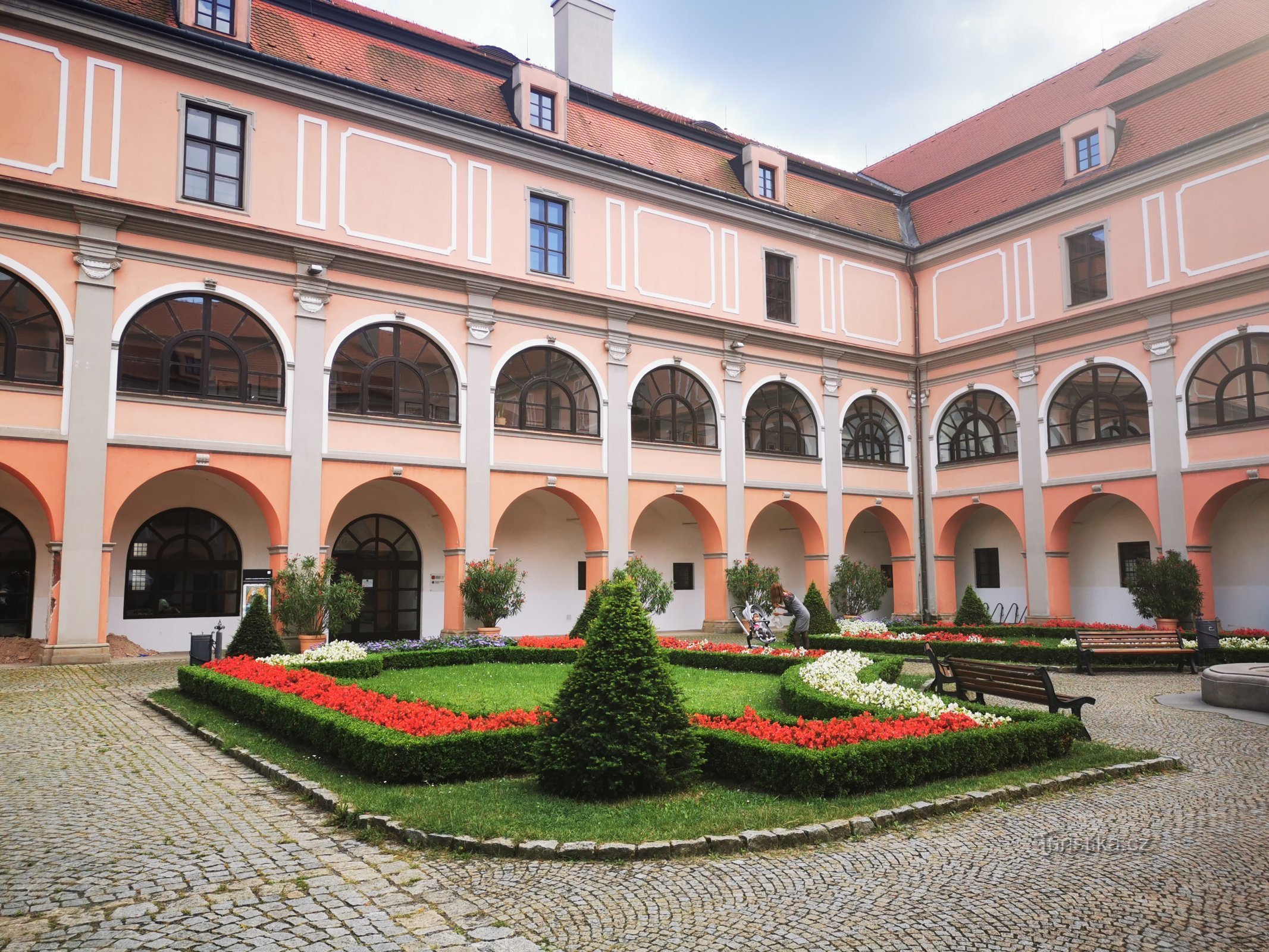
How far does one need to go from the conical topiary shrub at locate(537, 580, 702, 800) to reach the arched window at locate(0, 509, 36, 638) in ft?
49.3

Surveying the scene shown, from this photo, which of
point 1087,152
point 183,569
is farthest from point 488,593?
point 1087,152

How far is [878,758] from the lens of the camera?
6.98 m

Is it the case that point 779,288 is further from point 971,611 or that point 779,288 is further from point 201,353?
point 201,353

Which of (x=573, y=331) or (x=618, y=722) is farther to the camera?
(x=573, y=331)

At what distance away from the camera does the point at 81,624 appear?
16.2 m

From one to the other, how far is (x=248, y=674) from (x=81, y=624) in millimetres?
6524

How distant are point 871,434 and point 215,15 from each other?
66.1 ft

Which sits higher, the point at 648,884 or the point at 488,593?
the point at 488,593

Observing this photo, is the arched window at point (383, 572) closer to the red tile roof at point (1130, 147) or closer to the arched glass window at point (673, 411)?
the arched glass window at point (673, 411)

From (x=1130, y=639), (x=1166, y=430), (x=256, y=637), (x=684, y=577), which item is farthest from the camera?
(x=684, y=577)

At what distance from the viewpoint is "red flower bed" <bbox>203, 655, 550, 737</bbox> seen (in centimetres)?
801

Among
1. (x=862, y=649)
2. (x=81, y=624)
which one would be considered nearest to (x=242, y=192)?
(x=81, y=624)

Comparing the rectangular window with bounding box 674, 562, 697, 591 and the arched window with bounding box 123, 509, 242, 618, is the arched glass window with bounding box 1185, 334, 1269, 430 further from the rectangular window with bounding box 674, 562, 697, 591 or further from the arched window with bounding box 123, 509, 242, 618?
the arched window with bounding box 123, 509, 242, 618

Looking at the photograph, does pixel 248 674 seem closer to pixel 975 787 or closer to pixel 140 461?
pixel 140 461
